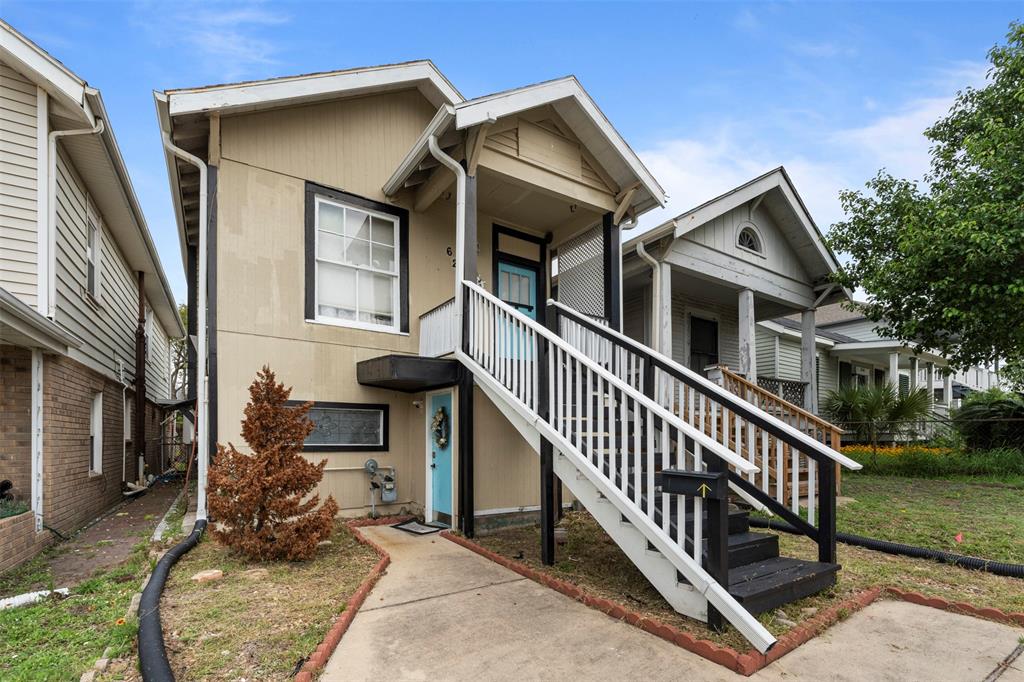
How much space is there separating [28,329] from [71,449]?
2.14m

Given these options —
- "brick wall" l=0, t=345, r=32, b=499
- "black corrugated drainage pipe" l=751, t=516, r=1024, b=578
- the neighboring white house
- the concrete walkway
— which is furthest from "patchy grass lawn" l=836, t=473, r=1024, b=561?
"brick wall" l=0, t=345, r=32, b=499

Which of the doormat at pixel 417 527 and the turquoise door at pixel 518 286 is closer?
the doormat at pixel 417 527

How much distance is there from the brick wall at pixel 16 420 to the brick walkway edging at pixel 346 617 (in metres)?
3.48

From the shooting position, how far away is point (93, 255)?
884cm

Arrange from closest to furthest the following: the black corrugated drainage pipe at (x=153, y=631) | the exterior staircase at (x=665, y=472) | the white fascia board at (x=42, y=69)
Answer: the black corrugated drainage pipe at (x=153, y=631) → the exterior staircase at (x=665, y=472) → the white fascia board at (x=42, y=69)

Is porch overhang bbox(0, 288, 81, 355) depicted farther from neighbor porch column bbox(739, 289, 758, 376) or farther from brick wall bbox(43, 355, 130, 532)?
neighbor porch column bbox(739, 289, 758, 376)

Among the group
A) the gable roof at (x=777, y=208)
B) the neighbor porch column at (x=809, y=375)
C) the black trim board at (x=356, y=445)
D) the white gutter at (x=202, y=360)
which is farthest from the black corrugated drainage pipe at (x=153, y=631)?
the neighbor porch column at (x=809, y=375)

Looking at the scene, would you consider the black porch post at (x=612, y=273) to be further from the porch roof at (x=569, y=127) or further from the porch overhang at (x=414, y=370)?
the porch overhang at (x=414, y=370)

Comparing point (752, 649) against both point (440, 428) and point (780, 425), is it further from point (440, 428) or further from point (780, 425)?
point (440, 428)

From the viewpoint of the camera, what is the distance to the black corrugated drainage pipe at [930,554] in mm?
4638

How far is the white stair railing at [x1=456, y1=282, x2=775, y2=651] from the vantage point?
3.51m

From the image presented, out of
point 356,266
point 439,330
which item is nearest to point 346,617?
point 439,330

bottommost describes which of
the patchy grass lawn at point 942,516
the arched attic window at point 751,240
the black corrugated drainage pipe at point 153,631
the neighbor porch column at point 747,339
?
the patchy grass lawn at point 942,516

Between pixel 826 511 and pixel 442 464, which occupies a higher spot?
pixel 826 511
